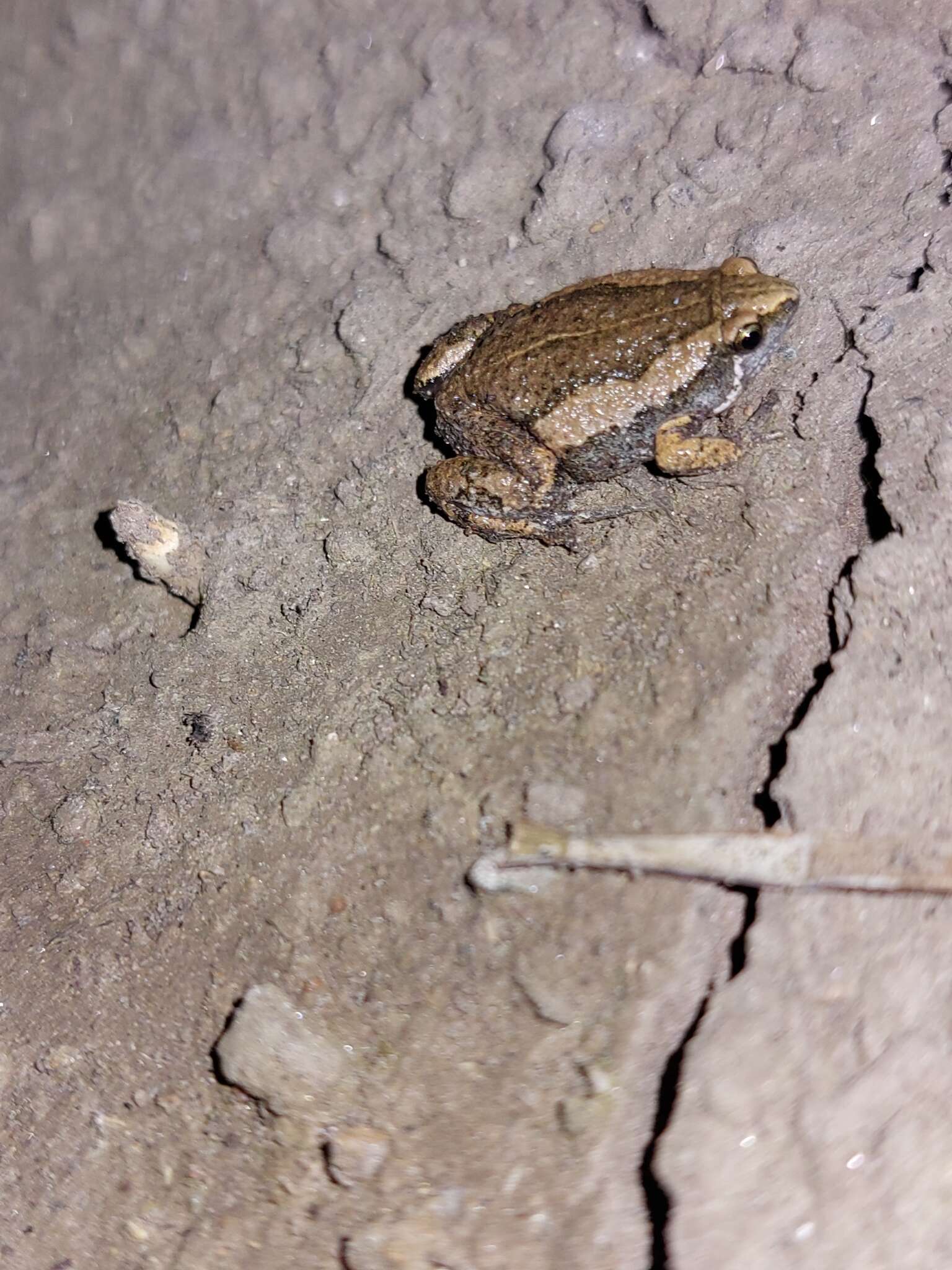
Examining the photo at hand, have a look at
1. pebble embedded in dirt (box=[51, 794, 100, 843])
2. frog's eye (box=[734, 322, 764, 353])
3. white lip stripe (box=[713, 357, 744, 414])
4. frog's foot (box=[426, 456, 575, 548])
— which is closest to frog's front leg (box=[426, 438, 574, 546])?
frog's foot (box=[426, 456, 575, 548])

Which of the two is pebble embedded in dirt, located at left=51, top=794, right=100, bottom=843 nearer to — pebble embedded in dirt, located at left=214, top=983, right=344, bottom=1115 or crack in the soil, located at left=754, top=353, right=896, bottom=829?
pebble embedded in dirt, located at left=214, top=983, right=344, bottom=1115

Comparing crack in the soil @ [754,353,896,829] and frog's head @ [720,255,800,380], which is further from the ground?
frog's head @ [720,255,800,380]

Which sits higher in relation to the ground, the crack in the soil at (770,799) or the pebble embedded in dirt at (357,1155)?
the crack in the soil at (770,799)

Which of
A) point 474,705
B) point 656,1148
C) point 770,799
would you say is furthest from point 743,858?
point 474,705

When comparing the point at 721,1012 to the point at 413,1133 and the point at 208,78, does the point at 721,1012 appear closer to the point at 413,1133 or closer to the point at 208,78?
the point at 413,1133

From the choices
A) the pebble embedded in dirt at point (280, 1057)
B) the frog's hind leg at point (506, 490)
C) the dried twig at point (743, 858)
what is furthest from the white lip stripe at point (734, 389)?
the pebble embedded in dirt at point (280, 1057)

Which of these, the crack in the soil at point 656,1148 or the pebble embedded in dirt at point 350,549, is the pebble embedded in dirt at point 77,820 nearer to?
the pebble embedded in dirt at point 350,549

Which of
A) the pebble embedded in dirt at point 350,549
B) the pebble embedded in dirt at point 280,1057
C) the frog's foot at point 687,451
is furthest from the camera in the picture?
the pebble embedded in dirt at point 350,549

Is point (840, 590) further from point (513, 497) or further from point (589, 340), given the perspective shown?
point (589, 340)
